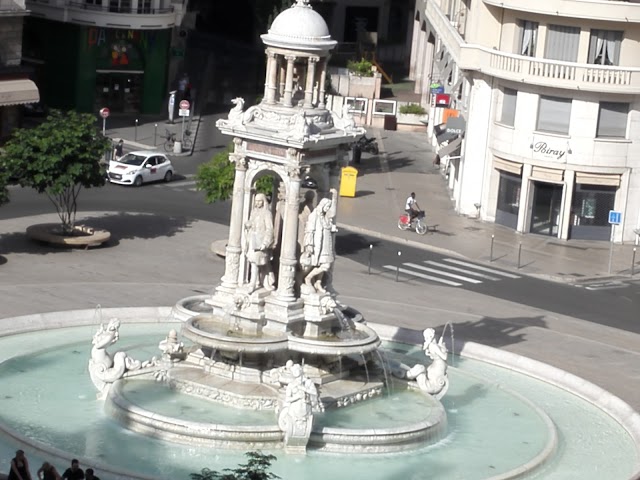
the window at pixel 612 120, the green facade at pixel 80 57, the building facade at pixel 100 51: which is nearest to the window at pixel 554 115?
the window at pixel 612 120

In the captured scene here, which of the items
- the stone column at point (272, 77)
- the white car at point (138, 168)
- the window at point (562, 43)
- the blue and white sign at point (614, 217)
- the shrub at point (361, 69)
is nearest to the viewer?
the stone column at point (272, 77)

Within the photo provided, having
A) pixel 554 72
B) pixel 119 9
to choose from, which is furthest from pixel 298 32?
pixel 119 9

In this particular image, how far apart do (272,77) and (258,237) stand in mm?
3870

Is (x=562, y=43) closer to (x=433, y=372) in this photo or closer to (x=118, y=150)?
(x=118, y=150)

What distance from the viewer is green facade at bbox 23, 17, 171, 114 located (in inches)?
3455

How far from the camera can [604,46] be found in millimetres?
69875

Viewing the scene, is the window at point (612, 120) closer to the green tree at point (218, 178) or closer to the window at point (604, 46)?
the window at point (604, 46)

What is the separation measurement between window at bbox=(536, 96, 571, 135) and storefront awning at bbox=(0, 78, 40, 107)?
23.0m

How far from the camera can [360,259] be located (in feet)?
206

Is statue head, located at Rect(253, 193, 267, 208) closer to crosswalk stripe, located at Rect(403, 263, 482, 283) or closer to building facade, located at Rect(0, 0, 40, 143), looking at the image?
crosswalk stripe, located at Rect(403, 263, 482, 283)

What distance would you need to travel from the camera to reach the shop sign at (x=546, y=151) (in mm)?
70062

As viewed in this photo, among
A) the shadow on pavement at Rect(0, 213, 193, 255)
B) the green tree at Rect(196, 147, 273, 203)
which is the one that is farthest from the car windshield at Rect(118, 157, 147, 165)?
the green tree at Rect(196, 147, 273, 203)

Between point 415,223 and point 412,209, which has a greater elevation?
point 412,209

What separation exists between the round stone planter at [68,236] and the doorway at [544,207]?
19.7m
